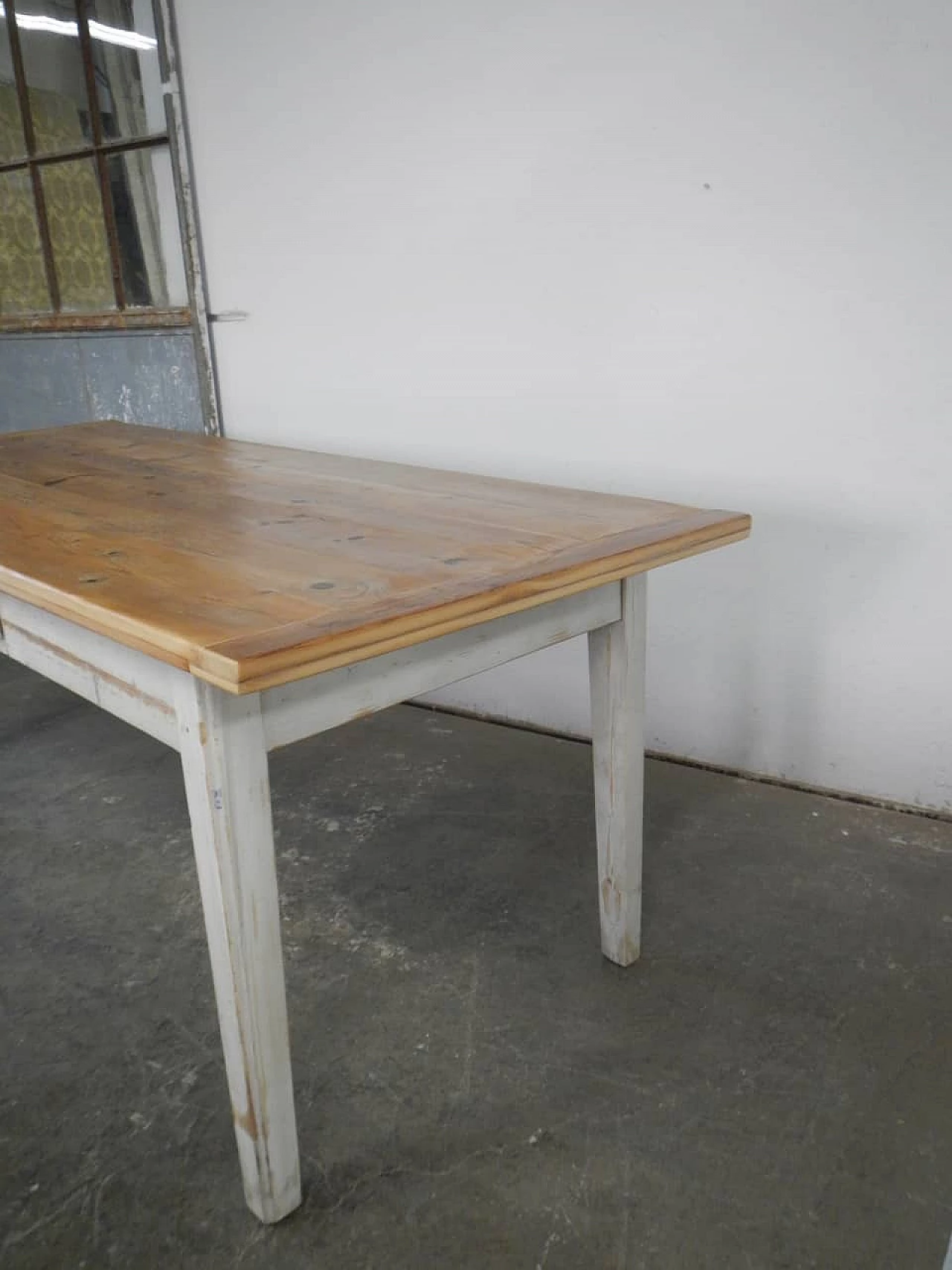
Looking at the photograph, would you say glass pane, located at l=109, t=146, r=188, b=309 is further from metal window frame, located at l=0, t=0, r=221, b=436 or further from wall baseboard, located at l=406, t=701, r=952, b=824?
wall baseboard, located at l=406, t=701, r=952, b=824

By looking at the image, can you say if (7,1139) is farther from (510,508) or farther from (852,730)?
(852,730)

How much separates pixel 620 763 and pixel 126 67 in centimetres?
272

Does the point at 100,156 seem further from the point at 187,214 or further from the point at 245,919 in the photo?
the point at 245,919

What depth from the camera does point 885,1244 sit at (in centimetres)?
120

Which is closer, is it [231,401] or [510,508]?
[510,508]

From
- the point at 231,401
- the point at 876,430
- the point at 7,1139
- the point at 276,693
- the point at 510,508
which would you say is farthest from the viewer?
the point at 231,401

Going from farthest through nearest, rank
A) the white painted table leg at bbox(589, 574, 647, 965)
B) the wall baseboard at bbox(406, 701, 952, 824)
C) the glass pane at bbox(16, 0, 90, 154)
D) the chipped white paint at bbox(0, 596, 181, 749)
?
the glass pane at bbox(16, 0, 90, 154), the wall baseboard at bbox(406, 701, 952, 824), the white painted table leg at bbox(589, 574, 647, 965), the chipped white paint at bbox(0, 596, 181, 749)

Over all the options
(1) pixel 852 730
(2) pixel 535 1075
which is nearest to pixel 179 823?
(2) pixel 535 1075

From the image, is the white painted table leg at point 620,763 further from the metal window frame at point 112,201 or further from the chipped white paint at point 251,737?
the metal window frame at point 112,201

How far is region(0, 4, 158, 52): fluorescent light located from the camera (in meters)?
2.99

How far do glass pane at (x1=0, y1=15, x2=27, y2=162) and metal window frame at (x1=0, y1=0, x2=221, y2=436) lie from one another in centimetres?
2

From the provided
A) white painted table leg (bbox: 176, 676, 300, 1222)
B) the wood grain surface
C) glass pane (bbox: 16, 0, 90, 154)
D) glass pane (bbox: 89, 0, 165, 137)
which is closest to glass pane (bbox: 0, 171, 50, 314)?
glass pane (bbox: 16, 0, 90, 154)

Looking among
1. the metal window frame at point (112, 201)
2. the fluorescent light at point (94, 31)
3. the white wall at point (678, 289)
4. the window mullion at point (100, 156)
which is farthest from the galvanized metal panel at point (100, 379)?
the fluorescent light at point (94, 31)

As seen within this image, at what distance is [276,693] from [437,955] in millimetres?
837
